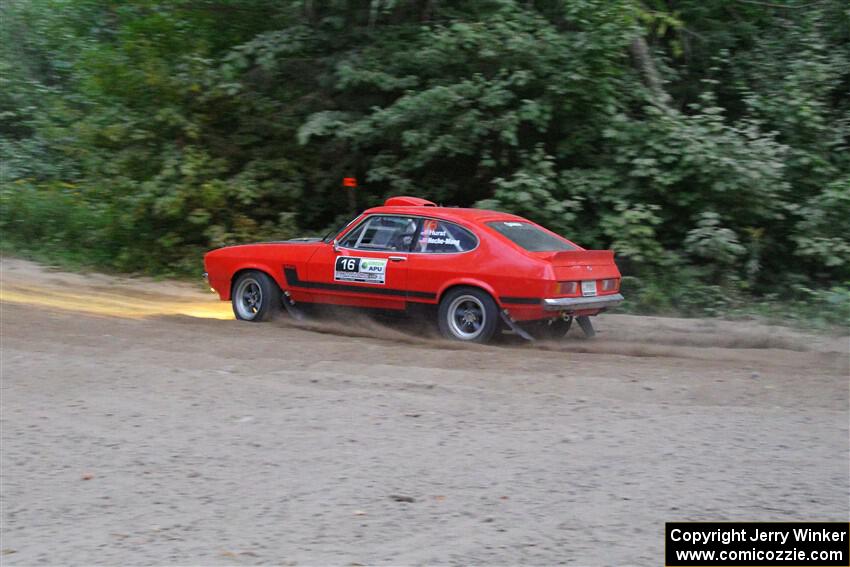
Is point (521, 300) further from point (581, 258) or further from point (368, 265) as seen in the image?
point (368, 265)

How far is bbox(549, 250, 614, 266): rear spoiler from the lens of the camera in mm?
9625

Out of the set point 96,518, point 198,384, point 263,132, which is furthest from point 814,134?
point 96,518

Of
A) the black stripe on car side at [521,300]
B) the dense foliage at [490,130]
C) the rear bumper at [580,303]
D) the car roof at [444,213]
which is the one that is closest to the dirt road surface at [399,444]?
the rear bumper at [580,303]

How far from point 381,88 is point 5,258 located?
6549 millimetres

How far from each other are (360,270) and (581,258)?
2.38 m

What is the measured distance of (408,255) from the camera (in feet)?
33.7

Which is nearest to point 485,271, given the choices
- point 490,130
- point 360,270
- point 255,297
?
point 360,270

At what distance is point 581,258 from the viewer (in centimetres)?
992

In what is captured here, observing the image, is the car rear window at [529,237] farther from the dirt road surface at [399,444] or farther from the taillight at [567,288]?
the dirt road surface at [399,444]

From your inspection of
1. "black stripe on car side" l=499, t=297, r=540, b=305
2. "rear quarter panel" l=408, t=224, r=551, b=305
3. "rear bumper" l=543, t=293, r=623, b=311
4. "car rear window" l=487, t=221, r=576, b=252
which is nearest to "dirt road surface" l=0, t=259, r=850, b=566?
"rear bumper" l=543, t=293, r=623, b=311

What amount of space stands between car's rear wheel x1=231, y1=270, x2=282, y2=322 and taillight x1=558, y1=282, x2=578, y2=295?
136 inches

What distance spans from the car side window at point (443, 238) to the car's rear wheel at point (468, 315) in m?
0.45

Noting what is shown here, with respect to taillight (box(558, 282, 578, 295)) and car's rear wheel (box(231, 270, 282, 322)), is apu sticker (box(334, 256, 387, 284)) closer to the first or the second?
car's rear wheel (box(231, 270, 282, 322))

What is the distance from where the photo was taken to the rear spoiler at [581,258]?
9625 millimetres
